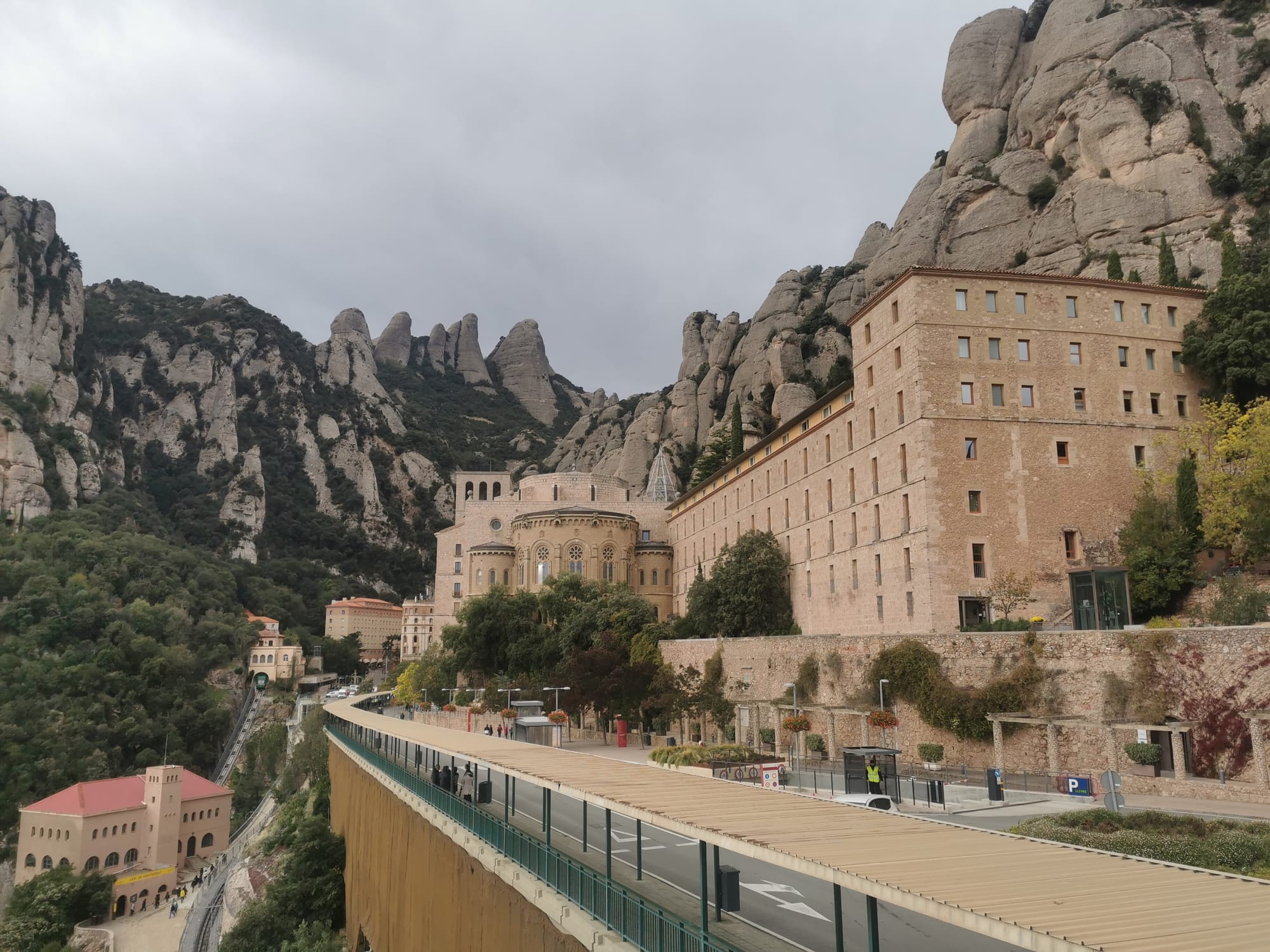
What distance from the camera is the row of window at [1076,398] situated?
125ft

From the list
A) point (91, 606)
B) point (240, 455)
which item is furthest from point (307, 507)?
point (91, 606)

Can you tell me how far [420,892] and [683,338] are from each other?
108704 millimetres

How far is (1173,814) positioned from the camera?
60.6ft

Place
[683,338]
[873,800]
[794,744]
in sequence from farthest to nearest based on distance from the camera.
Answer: [683,338]
[794,744]
[873,800]

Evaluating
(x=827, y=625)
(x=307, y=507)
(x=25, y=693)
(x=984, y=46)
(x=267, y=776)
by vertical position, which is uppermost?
(x=984, y=46)

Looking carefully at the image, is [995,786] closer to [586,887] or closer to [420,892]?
[420,892]

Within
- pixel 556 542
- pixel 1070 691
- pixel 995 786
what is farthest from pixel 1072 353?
pixel 556 542

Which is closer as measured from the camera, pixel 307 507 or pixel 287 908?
pixel 287 908

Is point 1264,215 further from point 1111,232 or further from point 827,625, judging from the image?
point 827,625

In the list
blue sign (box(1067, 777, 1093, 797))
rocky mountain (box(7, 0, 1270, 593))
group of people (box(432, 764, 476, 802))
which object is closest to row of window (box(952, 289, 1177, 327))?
rocky mountain (box(7, 0, 1270, 593))

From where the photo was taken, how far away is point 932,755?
2903 centimetres

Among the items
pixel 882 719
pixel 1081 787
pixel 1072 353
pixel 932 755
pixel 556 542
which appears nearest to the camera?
pixel 1081 787

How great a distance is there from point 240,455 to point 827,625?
12762 cm

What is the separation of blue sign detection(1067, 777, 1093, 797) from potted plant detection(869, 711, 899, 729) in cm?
641
